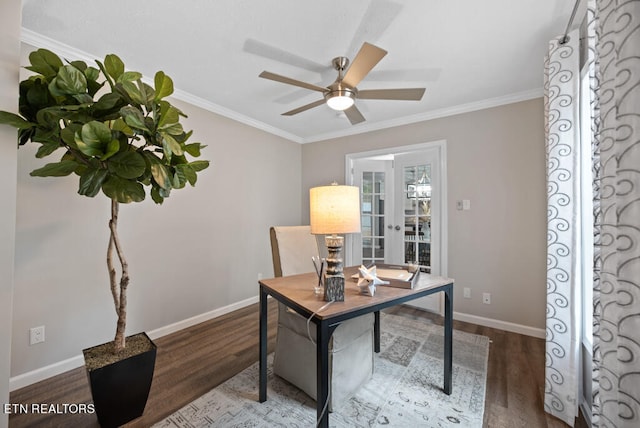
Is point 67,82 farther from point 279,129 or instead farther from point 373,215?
point 373,215

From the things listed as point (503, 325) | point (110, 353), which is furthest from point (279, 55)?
point (503, 325)

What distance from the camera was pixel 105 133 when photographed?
3.73 ft

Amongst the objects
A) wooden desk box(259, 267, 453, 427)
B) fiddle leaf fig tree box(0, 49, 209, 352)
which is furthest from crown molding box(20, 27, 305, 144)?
wooden desk box(259, 267, 453, 427)

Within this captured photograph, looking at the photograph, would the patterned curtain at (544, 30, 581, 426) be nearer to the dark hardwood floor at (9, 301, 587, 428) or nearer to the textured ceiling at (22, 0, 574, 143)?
the dark hardwood floor at (9, 301, 587, 428)

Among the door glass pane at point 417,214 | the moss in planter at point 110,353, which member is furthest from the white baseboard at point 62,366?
the door glass pane at point 417,214

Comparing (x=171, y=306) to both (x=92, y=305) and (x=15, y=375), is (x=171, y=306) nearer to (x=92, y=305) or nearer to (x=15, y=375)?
(x=92, y=305)

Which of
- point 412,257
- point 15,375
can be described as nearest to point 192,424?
point 15,375

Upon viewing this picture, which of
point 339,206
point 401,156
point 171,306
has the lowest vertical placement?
point 171,306

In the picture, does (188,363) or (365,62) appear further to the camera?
(188,363)

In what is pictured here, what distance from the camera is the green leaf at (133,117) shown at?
1.16 meters

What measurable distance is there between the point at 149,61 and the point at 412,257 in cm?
345

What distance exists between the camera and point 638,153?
63 centimetres

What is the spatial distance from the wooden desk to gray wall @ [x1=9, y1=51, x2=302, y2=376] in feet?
4.64

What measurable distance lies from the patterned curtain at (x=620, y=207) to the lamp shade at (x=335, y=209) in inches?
36.7
